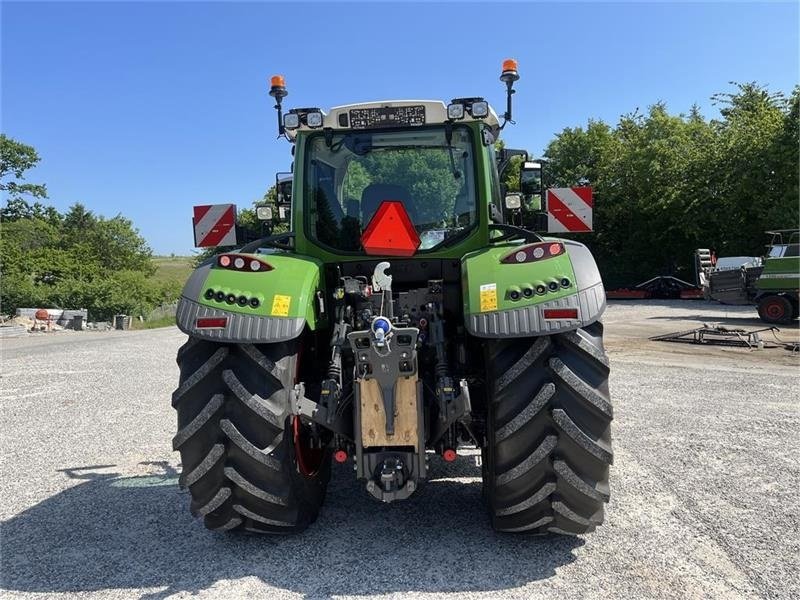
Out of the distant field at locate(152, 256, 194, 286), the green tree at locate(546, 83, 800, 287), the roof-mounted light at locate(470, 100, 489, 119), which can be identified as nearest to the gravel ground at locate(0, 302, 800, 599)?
the roof-mounted light at locate(470, 100, 489, 119)

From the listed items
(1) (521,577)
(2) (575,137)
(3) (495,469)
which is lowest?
(1) (521,577)

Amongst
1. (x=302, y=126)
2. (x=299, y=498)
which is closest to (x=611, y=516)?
(x=299, y=498)

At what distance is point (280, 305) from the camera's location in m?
3.08

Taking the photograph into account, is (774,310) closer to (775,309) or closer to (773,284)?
(775,309)

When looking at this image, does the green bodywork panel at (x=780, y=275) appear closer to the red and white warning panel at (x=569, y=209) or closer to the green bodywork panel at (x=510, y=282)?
the red and white warning panel at (x=569, y=209)

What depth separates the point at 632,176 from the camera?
29.9 m

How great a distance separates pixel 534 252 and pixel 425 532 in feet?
5.51

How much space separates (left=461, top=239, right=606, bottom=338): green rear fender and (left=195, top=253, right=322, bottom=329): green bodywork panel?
2.86 ft

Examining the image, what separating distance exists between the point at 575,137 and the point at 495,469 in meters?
33.9

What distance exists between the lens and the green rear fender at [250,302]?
3004 mm

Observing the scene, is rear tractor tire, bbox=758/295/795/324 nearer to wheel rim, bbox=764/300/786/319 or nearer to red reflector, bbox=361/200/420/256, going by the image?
wheel rim, bbox=764/300/786/319

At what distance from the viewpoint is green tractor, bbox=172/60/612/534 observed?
288cm

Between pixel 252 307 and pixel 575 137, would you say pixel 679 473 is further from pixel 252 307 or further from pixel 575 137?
pixel 575 137

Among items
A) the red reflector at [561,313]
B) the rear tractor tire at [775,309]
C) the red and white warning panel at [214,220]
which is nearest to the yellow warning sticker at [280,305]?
the red reflector at [561,313]
